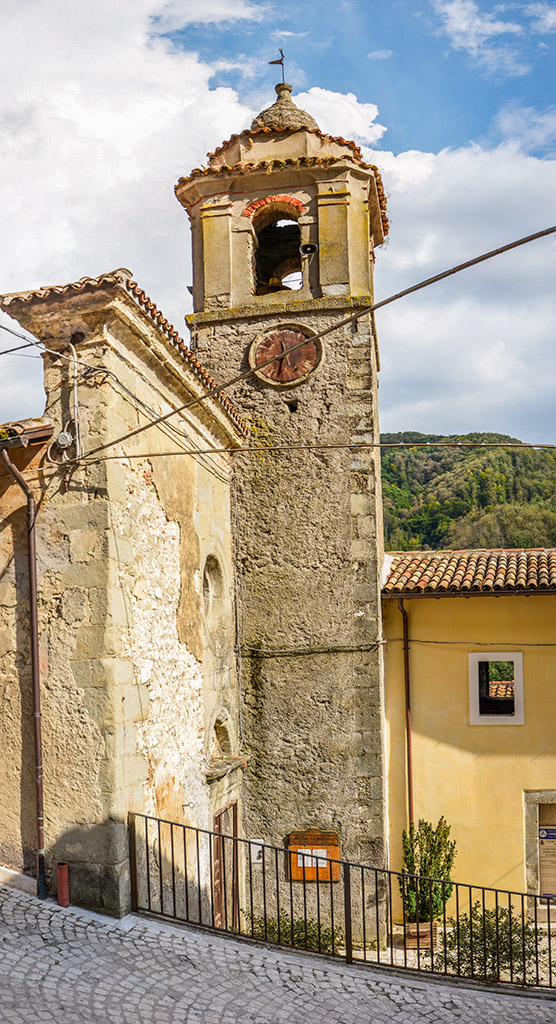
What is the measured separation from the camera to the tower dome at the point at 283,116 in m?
13.4

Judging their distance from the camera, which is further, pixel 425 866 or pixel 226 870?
pixel 425 866

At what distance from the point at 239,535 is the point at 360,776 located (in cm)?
367

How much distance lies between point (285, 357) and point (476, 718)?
603 centimetres

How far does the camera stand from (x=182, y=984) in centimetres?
677

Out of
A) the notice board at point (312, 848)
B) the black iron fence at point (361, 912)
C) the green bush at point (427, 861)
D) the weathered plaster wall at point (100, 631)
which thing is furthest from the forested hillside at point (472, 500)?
the weathered plaster wall at point (100, 631)

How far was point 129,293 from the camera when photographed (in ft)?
25.7

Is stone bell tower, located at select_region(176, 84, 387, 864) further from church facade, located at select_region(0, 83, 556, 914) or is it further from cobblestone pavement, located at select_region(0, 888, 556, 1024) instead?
cobblestone pavement, located at select_region(0, 888, 556, 1024)

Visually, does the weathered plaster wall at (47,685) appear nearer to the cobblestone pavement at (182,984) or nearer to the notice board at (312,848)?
the cobblestone pavement at (182,984)

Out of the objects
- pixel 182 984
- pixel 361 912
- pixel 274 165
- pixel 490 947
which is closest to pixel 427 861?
pixel 361 912

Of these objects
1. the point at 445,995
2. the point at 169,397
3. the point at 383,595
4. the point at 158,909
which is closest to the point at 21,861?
the point at 158,909

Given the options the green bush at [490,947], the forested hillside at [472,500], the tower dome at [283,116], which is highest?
the tower dome at [283,116]

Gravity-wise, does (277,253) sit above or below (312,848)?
above

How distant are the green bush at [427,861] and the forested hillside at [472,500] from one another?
22.3 meters

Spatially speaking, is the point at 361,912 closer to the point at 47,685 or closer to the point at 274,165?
the point at 47,685
